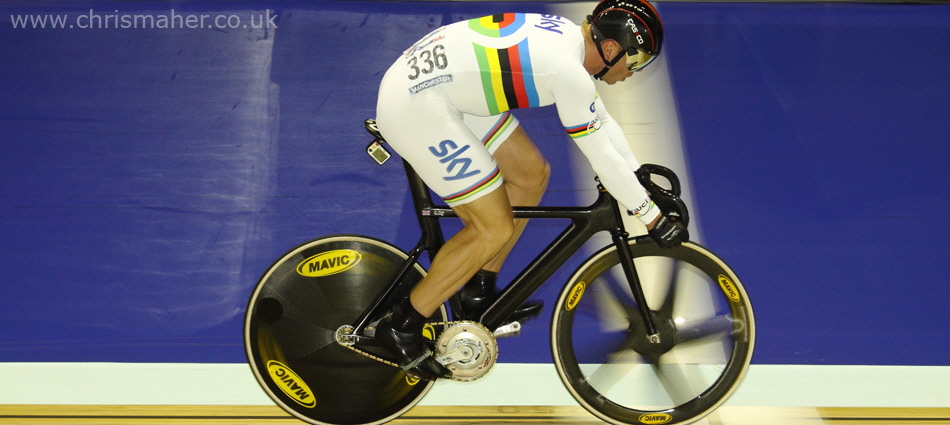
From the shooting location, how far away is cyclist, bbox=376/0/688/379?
7.96 feet

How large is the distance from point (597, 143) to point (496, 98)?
327 millimetres

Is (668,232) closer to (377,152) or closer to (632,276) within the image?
(632,276)

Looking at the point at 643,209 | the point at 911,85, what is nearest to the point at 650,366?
the point at 643,209

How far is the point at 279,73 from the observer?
4.15 metres

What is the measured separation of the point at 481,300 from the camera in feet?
9.37

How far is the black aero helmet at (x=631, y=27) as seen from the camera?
2447mm

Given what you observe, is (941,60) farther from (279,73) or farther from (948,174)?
(279,73)

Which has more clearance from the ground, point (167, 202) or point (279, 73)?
point (279, 73)

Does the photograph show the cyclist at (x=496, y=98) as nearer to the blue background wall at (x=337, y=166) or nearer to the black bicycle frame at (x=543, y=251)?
the black bicycle frame at (x=543, y=251)

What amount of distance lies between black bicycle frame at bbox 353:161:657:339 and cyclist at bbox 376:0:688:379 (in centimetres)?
9

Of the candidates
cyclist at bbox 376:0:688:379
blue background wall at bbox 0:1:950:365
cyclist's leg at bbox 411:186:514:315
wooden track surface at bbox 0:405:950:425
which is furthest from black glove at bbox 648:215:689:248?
blue background wall at bbox 0:1:950:365

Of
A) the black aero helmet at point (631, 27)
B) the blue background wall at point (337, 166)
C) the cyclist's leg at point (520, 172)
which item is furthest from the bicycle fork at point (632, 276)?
the blue background wall at point (337, 166)

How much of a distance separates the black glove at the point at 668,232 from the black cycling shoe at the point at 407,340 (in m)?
0.79

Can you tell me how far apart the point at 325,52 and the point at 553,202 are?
1.36m
